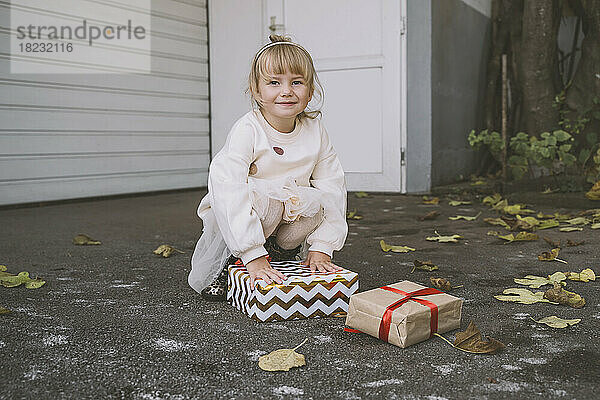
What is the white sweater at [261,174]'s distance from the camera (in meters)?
1.57

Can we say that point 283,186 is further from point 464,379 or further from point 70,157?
point 70,157

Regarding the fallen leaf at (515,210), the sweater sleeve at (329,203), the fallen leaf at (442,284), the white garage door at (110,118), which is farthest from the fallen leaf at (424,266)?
the white garage door at (110,118)

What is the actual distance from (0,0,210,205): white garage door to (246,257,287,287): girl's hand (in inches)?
118

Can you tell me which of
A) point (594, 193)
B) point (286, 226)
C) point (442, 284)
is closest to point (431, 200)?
point (594, 193)

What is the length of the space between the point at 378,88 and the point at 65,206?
2.43 m

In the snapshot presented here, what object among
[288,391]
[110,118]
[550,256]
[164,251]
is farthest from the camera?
[110,118]

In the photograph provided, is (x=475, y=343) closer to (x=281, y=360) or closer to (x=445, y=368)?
(x=445, y=368)

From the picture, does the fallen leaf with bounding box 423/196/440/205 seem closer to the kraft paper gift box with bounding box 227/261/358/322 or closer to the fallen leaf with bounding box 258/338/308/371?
the kraft paper gift box with bounding box 227/261/358/322

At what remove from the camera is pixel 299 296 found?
1483mm

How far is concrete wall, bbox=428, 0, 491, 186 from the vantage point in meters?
4.66

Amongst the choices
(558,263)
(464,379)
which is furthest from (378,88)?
(464,379)

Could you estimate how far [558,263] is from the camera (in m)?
2.11

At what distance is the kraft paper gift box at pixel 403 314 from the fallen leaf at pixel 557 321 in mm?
214

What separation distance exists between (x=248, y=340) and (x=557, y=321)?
0.72 metres
